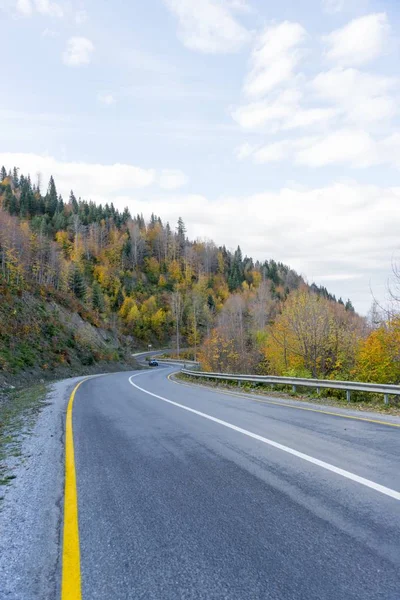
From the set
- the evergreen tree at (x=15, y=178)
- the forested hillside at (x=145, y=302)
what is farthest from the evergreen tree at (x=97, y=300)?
the evergreen tree at (x=15, y=178)

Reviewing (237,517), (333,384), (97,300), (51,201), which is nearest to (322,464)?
(237,517)

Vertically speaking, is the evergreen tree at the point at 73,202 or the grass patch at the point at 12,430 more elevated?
the evergreen tree at the point at 73,202

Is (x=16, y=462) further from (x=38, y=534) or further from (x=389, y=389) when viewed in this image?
(x=389, y=389)

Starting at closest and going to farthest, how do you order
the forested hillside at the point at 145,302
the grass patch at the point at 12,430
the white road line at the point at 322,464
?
the white road line at the point at 322,464 → the grass patch at the point at 12,430 → the forested hillside at the point at 145,302

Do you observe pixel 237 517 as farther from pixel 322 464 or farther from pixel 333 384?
pixel 333 384

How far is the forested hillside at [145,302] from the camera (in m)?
23.2

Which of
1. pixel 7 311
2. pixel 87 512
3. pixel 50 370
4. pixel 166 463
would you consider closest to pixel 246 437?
pixel 166 463

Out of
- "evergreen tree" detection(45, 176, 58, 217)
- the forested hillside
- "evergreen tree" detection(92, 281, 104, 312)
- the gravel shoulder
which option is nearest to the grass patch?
the gravel shoulder

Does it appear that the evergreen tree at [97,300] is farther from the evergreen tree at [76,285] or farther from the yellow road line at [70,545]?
the yellow road line at [70,545]

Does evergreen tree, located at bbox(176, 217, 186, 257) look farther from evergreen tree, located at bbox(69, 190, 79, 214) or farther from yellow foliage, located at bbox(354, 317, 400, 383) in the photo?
yellow foliage, located at bbox(354, 317, 400, 383)

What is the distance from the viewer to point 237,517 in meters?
3.57

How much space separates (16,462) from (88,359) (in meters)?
33.4

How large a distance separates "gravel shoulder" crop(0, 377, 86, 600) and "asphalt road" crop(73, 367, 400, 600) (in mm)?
259

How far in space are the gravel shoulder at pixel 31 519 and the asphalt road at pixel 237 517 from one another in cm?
26
